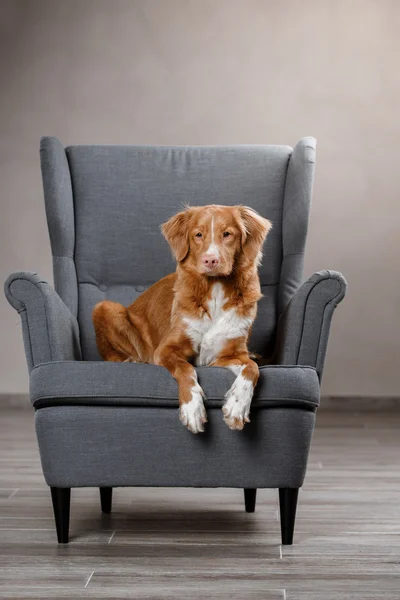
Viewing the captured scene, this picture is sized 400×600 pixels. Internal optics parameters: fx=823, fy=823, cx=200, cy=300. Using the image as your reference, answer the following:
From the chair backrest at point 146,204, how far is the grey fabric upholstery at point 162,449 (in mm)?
853

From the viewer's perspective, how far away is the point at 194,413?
7.89 feet

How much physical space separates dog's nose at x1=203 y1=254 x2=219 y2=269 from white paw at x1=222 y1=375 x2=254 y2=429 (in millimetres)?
395

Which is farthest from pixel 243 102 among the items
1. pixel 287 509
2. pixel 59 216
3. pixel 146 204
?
pixel 287 509

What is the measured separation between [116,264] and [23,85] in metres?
2.74

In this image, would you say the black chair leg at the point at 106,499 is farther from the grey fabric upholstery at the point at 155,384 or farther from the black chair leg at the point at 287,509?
the black chair leg at the point at 287,509

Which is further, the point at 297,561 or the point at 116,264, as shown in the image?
the point at 116,264

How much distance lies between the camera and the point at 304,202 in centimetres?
335

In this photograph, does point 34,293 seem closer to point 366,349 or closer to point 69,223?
point 69,223

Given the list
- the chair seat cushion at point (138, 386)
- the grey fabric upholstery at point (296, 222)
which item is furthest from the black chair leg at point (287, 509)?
the grey fabric upholstery at point (296, 222)

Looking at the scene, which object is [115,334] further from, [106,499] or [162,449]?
[162,449]

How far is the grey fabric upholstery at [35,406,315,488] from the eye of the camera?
2490 mm

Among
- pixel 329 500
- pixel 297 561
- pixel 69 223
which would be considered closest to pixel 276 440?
pixel 297 561

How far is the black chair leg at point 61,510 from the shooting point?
2.54 m

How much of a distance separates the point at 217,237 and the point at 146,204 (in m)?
0.88
